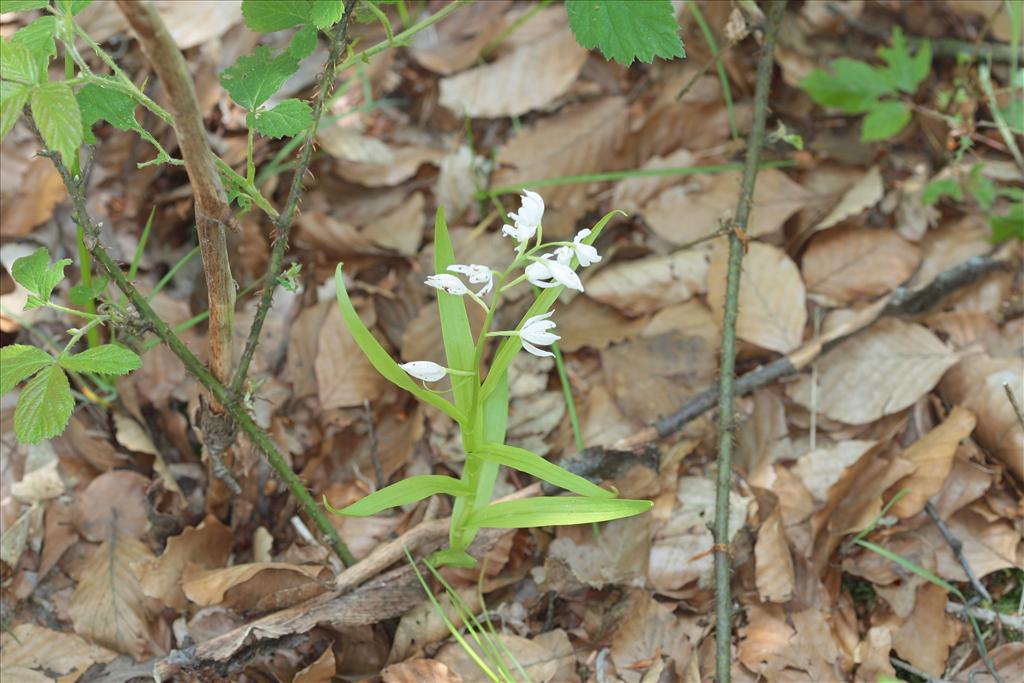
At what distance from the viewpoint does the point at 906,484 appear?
188cm

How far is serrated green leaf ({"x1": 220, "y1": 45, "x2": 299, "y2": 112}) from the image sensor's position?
1.36 metres

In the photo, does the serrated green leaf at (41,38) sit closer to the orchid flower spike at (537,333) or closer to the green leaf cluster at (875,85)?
the orchid flower spike at (537,333)

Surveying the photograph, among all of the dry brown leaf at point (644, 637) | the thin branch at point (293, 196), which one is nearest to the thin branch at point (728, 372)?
the dry brown leaf at point (644, 637)

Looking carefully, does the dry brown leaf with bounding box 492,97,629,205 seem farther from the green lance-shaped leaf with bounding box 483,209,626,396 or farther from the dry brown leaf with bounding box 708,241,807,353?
the green lance-shaped leaf with bounding box 483,209,626,396

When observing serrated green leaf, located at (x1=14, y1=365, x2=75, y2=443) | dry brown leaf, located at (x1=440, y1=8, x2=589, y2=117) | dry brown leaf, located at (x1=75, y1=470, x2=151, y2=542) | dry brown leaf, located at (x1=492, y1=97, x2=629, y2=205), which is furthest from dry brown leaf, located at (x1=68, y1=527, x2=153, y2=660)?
dry brown leaf, located at (x1=440, y1=8, x2=589, y2=117)

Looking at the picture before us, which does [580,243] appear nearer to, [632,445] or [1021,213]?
[632,445]

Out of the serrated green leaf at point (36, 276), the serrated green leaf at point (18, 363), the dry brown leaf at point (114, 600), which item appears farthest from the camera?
the dry brown leaf at point (114, 600)

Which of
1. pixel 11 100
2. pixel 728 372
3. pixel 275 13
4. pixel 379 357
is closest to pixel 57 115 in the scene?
pixel 11 100

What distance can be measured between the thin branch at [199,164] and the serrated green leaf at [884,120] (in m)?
1.83

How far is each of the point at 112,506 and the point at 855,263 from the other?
2.05 m

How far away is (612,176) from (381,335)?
2.62 ft

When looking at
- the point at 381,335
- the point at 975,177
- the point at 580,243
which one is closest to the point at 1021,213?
the point at 975,177

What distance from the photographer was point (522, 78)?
8.89 ft

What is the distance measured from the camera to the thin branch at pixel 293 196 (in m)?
1.41
